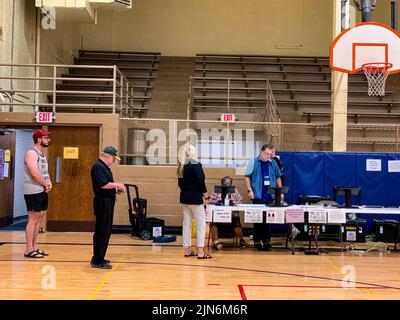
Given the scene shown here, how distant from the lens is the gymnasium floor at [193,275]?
17.6ft

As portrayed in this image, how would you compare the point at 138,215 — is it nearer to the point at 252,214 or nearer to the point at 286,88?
the point at 252,214

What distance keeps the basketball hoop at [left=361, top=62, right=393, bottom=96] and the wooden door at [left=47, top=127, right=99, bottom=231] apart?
219 inches

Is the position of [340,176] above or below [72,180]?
above

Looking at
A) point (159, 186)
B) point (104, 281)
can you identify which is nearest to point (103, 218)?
point (104, 281)

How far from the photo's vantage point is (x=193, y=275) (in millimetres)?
6355

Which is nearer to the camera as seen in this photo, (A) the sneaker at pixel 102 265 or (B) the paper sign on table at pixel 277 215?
(A) the sneaker at pixel 102 265

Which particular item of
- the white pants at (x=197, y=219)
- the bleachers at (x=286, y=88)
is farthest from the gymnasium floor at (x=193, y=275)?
the bleachers at (x=286, y=88)

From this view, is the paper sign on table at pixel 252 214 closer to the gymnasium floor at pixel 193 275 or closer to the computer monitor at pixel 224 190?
the computer monitor at pixel 224 190

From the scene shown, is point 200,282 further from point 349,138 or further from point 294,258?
point 349,138

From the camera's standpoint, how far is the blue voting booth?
10.2 m

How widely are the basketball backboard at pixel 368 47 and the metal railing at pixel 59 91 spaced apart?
460 centimetres

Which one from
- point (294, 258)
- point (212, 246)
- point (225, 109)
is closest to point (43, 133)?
point (212, 246)

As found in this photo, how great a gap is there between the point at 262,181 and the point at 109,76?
366 inches
